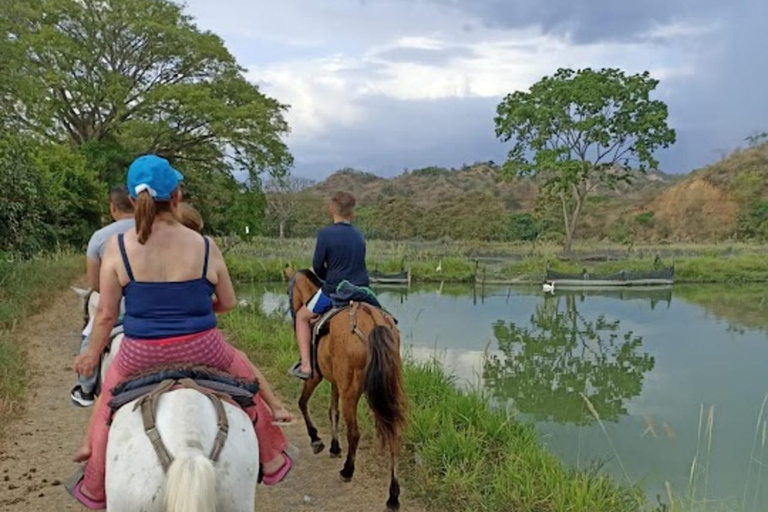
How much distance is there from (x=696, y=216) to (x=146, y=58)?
1517 inches

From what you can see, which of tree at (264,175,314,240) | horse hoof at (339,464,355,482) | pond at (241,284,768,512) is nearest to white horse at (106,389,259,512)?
horse hoof at (339,464,355,482)

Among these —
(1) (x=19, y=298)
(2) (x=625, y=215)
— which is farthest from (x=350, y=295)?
(2) (x=625, y=215)

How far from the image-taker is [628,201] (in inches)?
2096

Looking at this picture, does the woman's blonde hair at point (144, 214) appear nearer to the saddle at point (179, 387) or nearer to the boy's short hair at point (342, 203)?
the saddle at point (179, 387)

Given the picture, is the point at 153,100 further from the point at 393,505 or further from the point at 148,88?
the point at 393,505

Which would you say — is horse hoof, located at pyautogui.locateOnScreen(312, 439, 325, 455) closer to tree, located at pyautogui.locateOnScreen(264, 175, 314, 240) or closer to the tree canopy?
the tree canopy

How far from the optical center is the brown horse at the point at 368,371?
3770mm

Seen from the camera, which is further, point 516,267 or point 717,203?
point 717,203

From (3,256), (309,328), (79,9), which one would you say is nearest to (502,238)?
(79,9)

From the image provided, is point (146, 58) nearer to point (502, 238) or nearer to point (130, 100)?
point (130, 100)

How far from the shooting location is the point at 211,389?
7.04 ft

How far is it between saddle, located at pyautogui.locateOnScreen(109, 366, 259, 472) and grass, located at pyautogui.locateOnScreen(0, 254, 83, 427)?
11.2 feet

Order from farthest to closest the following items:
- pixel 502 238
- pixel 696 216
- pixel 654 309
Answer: pixel 696 216
pixel 502 238
pixel 654 309

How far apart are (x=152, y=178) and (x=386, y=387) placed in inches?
82.1
